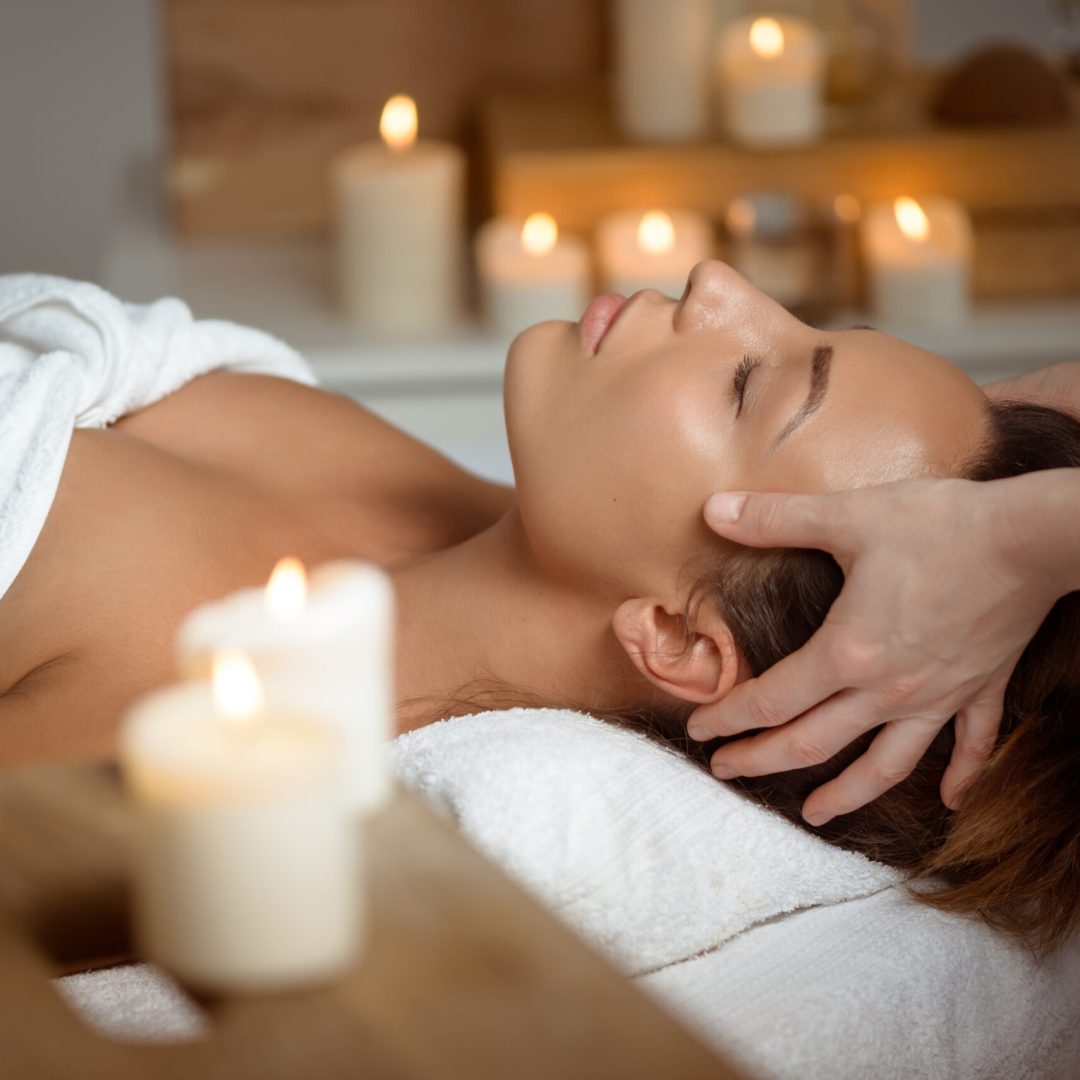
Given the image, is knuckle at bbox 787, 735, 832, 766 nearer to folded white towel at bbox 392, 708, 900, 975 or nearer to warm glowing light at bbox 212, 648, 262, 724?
folded white towel at bbox 392, 708, 900, 975

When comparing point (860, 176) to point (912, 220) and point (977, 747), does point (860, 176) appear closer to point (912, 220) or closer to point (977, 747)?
point (912, 220)

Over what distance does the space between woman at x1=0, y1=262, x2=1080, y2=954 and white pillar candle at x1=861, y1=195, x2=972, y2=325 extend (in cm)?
103

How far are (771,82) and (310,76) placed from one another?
0.80 metres

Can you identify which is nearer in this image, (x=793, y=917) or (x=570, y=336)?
(x=793, y=917)

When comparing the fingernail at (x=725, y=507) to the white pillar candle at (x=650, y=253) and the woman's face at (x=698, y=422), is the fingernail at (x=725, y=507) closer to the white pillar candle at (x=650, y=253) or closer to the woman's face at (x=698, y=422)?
the woman's face at (x=698, y=422)

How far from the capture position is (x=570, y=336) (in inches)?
46.1

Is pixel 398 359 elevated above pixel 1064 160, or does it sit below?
below

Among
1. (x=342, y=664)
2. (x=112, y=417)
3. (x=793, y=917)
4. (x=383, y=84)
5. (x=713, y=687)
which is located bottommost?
(x=793, y=917)

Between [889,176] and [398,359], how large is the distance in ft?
2.65

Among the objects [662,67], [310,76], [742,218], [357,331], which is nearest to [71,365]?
[357,331]

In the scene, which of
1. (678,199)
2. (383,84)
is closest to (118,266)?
(383,84)

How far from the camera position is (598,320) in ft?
3.80

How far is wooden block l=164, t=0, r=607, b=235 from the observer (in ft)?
8.11

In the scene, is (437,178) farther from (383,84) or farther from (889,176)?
(889,176)
